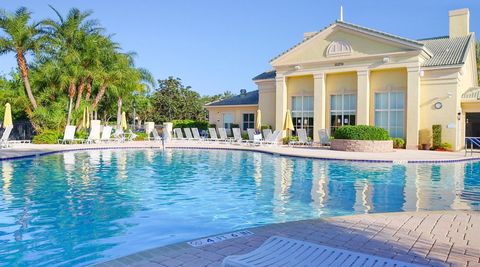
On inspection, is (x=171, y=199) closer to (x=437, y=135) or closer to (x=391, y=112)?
(x=437, y=135)

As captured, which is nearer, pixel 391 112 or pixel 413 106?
pixel 413 106

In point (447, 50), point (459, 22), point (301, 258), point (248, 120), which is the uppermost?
point (459, 22)

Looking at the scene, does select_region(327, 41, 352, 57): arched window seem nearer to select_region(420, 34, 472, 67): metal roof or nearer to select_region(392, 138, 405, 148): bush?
select_region(420, 34, 472, 67): metal roof

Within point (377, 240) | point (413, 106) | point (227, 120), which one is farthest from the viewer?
point (227, 120)

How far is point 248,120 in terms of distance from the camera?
30891 millimetres

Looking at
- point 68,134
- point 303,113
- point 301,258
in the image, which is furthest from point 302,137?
point 301,258

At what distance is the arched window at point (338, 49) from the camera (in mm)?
24359

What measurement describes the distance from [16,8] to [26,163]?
16.4m

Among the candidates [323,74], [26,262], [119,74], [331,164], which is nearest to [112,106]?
[119,74]

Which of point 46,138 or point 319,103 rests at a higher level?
point 319,103

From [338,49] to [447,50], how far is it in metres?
6.62

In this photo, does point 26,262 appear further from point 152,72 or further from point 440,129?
point 152,72

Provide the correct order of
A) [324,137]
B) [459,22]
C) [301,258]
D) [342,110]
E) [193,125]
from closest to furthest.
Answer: [301,258] < [324,137] < [342,110] < [459,22] < [193,125]

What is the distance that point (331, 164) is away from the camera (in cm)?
1497
